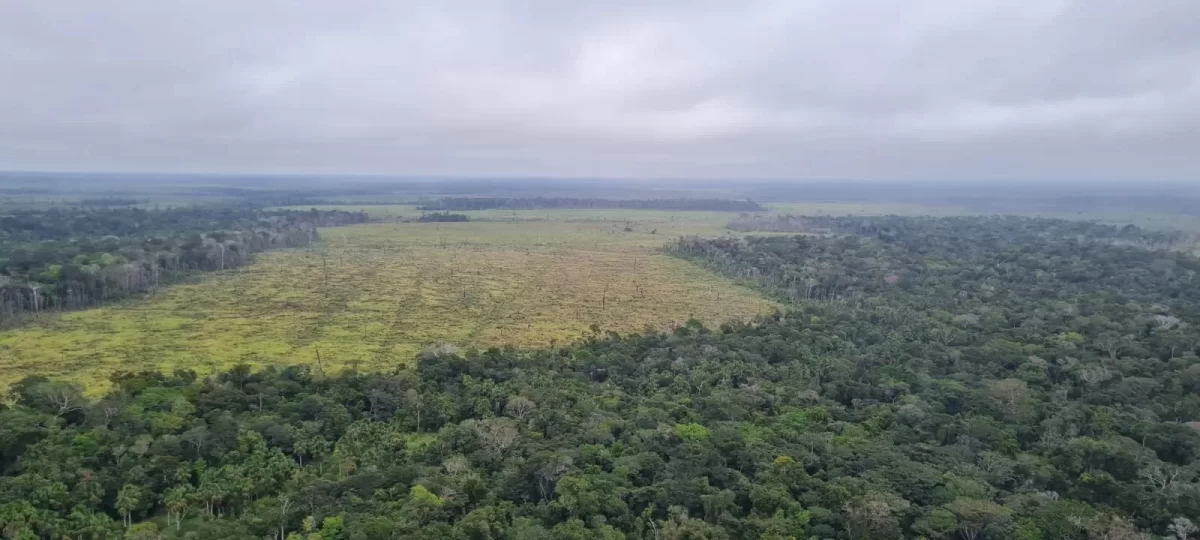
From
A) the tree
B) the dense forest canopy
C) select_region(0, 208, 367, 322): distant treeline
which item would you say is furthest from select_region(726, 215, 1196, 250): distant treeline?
the tree

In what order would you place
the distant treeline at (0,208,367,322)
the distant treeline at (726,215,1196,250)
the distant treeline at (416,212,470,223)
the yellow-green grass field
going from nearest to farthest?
the yellow-green grass field < the distant treeline at (0,208,367,322) < the distant treeline at (726,215,1196,250) < the distant treeline at (416,212,470,223)

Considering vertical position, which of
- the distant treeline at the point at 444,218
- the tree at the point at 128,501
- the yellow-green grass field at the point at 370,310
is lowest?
the tree at the point at 128,501

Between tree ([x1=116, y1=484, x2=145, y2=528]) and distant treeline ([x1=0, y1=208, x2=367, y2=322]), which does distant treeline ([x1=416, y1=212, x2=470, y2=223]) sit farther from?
tree ([x1=116, y1=484, x2=145, y2=528])

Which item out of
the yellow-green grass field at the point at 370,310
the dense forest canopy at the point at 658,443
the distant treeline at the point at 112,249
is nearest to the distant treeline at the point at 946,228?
the yellow-green grass field at the point at 370,310

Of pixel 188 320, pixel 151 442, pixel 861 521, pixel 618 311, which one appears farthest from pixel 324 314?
pixel 861 521

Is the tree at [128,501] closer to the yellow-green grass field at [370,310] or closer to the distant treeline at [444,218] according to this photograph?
the yellow-green grass field at [370,310]

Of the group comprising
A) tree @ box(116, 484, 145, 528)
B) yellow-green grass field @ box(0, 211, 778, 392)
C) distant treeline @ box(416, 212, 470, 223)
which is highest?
distant treeline @ box(416, 212, 470, 223)

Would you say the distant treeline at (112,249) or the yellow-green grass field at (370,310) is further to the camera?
the distant treeline at (112,249)

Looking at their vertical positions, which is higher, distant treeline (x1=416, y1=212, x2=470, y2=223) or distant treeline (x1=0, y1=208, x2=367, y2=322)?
distant treeline (x1=416, y1=212, x2=470, y2=223)
